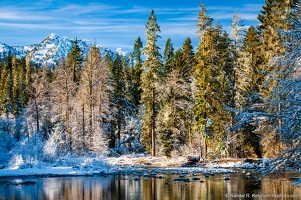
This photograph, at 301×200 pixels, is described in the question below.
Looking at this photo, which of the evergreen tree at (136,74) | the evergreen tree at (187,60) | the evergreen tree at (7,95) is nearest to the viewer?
the evergreen tree at (187,60)

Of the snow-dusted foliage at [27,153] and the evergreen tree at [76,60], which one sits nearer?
the snow-dusted foliage at [27,153]

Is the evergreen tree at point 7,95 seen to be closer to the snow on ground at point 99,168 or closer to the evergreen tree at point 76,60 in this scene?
the evergreen tree at point 76,60

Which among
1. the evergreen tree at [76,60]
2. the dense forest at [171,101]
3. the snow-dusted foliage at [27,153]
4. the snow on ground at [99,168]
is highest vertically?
the evergreen tree at [76,60]

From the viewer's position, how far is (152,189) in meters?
22.4

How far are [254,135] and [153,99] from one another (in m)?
13.7

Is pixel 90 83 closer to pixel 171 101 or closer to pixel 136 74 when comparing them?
pixel 171 101

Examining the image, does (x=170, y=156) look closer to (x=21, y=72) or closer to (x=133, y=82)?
(x=133, y=82)

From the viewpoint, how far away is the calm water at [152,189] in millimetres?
19906

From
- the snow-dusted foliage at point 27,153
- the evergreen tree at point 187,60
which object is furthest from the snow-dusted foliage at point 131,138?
the snow-dusted foliage at point 27,153

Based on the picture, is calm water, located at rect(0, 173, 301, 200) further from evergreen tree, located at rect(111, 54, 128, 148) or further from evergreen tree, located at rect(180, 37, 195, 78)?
evergreen tree, located at rect(111, 54, 128, 148)

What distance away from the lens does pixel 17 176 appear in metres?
30.7

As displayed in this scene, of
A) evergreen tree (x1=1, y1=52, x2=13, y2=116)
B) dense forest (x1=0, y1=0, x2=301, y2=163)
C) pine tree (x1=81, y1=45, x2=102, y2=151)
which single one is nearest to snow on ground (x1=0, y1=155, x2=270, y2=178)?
dense forest (x1=0, y1=0, x2=301, y2=163)

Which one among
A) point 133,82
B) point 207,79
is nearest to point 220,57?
point 207,79

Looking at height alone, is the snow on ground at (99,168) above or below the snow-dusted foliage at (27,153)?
below
